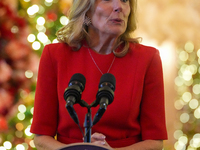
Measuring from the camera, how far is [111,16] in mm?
1551

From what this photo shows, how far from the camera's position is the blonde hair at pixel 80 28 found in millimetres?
1688

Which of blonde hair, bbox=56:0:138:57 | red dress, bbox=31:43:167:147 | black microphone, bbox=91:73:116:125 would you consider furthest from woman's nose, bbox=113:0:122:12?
black microphone, bbox=91:73:116:125

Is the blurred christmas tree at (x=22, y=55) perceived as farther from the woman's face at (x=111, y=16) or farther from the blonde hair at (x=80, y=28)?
the woman's face at (x=111, y=16)

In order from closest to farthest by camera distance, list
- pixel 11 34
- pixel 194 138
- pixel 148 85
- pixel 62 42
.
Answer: pixel 148 85
pixel 62 42
pixel 11 34
pixel 194 138

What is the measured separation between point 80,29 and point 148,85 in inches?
19.4

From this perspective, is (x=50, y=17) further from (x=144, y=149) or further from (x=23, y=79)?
(x=144, y=149)

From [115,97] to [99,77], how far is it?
15 cm

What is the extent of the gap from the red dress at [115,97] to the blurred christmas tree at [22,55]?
1.12 metres

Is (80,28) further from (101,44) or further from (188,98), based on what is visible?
(188,98)

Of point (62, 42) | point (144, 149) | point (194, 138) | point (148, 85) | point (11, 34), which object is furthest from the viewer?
point (194, 138)

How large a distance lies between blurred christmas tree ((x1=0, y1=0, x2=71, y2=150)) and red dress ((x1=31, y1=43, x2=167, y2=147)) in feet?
3.67

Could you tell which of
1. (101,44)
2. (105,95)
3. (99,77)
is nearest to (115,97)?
(99,77)

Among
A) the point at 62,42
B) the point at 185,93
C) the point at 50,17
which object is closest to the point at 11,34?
the point at 50,17

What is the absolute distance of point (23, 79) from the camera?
277cm
